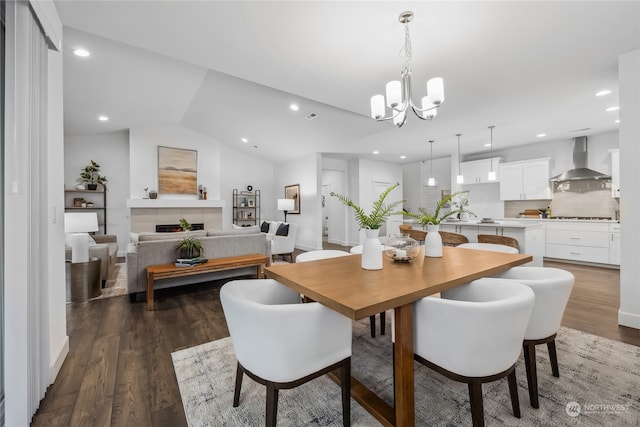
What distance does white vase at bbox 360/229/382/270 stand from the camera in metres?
1.71

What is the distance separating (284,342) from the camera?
1122mm

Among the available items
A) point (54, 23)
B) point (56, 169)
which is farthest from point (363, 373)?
point (54, 23)

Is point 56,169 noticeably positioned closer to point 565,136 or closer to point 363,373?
point 363,373

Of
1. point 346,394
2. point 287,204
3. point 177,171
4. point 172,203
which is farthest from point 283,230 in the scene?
point 346,394

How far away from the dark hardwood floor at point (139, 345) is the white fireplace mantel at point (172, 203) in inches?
135

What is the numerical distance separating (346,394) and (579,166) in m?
6.48

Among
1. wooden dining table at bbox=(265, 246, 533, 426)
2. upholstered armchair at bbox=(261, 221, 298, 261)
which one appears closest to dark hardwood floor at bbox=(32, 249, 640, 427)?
wooden dining table at bbox=(265, 246, 533, 426)

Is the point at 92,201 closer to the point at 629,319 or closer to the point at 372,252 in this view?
the point at 372,252

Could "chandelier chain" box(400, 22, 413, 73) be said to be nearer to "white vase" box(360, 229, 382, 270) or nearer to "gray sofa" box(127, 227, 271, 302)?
"white vase" box(360, 229, 382, 270)

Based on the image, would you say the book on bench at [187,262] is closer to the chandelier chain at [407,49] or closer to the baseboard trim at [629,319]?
the chandelier chain at [407,49]

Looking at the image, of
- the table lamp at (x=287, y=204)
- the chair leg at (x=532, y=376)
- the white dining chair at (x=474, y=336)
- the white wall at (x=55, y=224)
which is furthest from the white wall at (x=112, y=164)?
the chair leg at (x=532, y=376)

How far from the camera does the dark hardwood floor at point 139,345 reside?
149 centimetres

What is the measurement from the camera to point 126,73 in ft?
13.2

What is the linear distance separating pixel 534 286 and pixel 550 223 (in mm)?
5198
